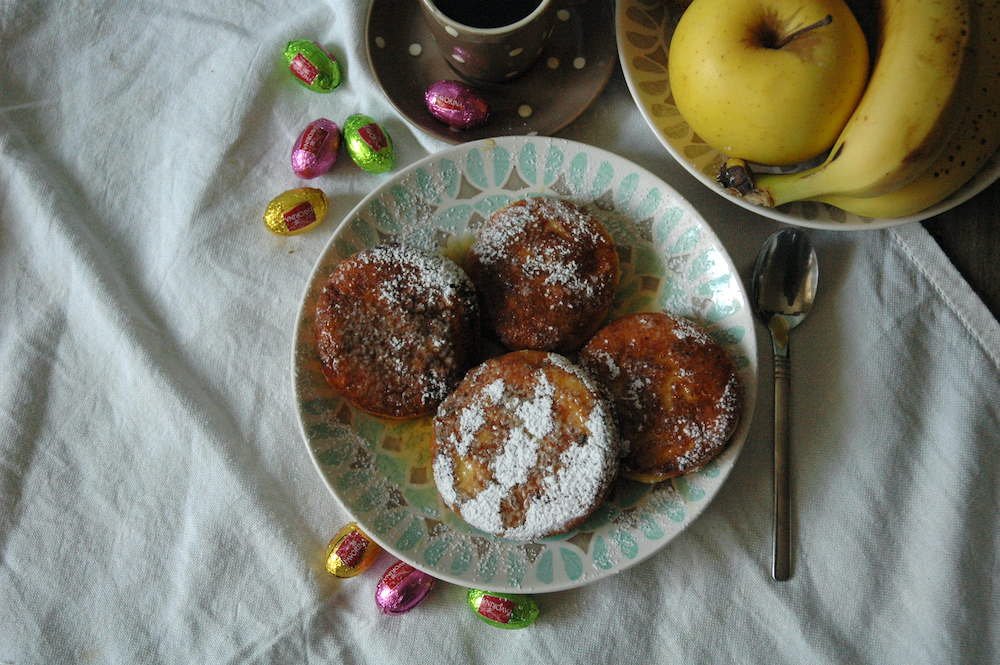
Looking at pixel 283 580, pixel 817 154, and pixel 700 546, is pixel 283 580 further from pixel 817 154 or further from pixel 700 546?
pixel 817 154

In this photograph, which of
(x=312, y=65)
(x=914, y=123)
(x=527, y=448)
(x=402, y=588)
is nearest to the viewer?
(x=914, y=123)

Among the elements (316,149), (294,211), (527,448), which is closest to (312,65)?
(316,149)

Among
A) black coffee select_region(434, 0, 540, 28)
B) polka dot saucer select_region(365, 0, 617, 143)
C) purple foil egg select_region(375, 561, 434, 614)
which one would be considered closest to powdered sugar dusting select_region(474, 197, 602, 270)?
polka dot saucer select_region(365, 0, 617, 143)

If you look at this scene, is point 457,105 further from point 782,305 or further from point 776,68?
point 782,305

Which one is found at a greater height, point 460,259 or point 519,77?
point 519,77

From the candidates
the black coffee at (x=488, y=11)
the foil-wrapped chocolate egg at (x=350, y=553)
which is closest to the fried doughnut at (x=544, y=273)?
the black coffee at (x=488, y=11)

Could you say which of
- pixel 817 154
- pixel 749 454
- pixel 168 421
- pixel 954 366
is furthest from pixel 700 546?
pixel 168 421
